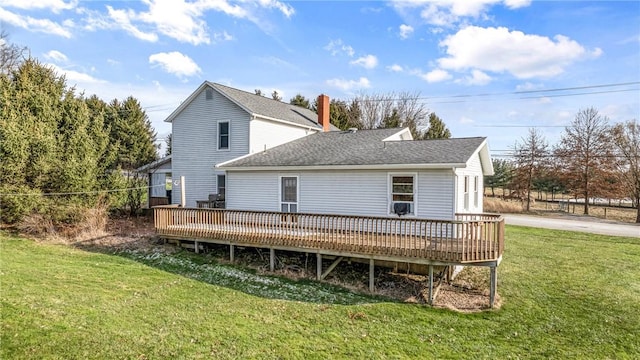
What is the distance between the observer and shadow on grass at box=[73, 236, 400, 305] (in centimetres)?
985

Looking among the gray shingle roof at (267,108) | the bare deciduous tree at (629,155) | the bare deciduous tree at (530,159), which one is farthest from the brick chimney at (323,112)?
the bare deciduous tree at (629,155)

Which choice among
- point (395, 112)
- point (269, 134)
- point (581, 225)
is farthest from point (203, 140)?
point (395, 112)

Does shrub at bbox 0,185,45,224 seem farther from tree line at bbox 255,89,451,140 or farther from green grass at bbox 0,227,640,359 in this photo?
tree line at bbox 255,89,451,140

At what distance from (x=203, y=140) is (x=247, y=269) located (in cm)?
873

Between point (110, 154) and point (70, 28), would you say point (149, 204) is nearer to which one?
point (110, 154)

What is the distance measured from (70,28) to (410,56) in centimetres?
1782

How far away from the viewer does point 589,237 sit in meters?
19.6

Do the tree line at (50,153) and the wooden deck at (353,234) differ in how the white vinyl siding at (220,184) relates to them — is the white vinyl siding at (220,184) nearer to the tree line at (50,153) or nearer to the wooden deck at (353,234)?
the wooden deck at (353,234)

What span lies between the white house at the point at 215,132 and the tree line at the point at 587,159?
26.7 m

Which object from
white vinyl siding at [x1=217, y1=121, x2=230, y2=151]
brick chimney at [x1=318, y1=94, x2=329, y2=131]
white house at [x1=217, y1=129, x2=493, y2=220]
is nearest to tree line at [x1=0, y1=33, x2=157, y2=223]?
white vinyl siding at [x1=217, y1=121, x2=230, y2=151]

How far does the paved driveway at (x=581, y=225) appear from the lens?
21477mm

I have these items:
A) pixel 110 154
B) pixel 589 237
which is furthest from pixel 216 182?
pixel 589 237

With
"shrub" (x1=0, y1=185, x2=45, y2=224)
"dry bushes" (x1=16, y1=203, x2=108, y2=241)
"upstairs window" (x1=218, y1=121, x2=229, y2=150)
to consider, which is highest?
"upstairs window" (x1=218, y1=121, x2=229, y2=150)

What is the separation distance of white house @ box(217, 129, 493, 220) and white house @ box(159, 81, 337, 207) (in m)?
1.57
